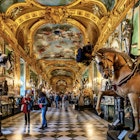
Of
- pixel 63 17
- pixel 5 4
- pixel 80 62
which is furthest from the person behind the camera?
pixel 63 17

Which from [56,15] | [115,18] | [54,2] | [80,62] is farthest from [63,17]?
[80,62]

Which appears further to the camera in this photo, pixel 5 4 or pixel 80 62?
pixel 5 4

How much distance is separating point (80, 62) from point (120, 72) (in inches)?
39.4

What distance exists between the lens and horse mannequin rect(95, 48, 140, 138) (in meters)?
4.79

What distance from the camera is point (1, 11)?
1564 cm

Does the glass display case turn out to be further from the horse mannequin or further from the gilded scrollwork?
the horse mannequin

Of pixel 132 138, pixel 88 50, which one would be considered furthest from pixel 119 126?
pixel 88 50

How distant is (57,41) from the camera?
88.7 feet

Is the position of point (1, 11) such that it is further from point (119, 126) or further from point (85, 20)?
point (119, 126)

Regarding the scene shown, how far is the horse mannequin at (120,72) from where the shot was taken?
4789mm

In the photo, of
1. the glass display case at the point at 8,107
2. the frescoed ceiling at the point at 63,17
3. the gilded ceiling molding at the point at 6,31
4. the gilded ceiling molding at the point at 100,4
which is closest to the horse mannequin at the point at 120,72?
the frescoed ceiling at the point at 63,17

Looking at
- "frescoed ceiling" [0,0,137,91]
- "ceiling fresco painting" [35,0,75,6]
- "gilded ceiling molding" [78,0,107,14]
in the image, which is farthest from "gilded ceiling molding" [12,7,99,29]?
"gilded ceiling molding" [78,0,107,14]

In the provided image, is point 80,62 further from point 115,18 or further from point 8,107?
point 8,107

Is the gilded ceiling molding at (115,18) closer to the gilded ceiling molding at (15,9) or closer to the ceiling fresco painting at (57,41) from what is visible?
the gilded ceiling molding at (15,9)
